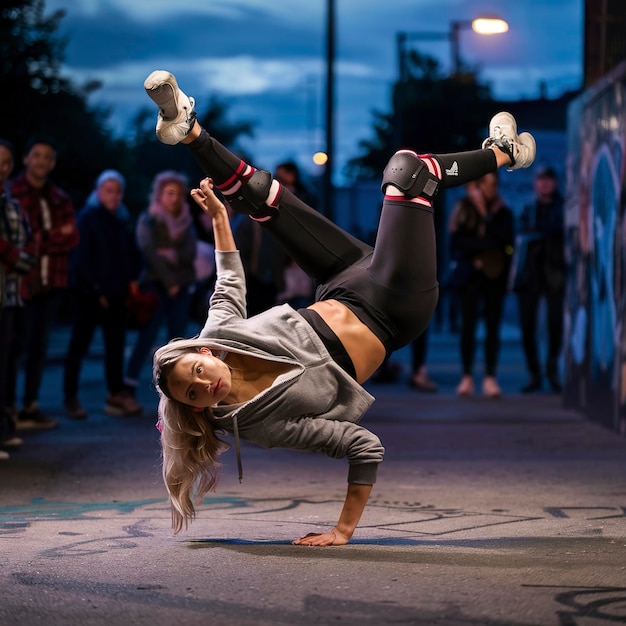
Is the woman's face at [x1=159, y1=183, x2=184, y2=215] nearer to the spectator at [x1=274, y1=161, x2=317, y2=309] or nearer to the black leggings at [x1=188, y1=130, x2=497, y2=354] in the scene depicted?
the spectator at [x1=274, y1=161, x2=317, y2=309]

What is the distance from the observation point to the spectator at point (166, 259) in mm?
11672

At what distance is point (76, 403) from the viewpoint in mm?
11133

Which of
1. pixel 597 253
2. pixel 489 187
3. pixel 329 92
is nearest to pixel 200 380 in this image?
pixel 597 253

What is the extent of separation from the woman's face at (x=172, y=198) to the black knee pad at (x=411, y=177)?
577cm

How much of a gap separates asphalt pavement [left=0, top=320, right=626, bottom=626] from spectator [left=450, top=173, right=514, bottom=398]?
7.02 feet

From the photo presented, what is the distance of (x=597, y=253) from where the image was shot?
1072 cm

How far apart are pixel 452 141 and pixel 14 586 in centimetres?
5035

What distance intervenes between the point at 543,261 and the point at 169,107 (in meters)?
8.23

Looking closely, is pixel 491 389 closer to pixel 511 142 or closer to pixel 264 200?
pixel 511 142

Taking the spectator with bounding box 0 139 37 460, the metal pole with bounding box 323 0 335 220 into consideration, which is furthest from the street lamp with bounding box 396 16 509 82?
the spectator with bounding box 0 139 37 460

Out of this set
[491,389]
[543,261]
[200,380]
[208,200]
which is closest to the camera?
[200,380]

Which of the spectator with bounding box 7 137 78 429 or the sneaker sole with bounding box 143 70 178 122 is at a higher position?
the sneaker sole with bounding box 143 70 178 122

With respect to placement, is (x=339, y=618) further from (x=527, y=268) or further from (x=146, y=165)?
(x=146, y=165)

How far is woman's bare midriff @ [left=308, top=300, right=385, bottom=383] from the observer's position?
5551 mm
